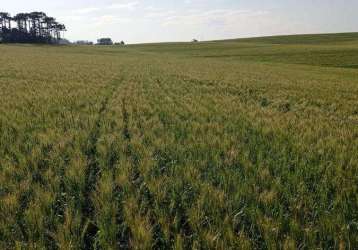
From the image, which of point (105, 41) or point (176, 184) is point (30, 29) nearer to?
point (105, 41)

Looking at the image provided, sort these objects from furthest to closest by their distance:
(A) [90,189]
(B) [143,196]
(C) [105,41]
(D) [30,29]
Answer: (C) [105,41] < (D) [30,29] < (A) [90,189] < (B) [143,196]

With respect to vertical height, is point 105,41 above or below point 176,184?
above

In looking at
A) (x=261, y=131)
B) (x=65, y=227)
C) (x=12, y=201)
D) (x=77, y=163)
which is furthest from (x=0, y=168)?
Result: (x=261, y=131)

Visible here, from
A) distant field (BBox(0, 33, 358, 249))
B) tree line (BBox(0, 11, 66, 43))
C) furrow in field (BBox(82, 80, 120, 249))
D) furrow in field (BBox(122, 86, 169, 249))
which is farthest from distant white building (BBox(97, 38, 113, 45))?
furrow in field (BBox(122, 86, 169, 249))

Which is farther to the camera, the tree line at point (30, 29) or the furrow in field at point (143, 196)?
the tree line at point (30, 29)

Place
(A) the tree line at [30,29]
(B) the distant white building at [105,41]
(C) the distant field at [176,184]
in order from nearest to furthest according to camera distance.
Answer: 1. (C) the distant field at [176,184]
2. (A) the tree line at [30,29]
3. (B) the distant white building at [105,41]

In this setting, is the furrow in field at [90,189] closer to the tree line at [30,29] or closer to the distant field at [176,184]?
the distant field at [176,184]

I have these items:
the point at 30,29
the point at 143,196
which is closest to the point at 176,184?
the point at 143,196

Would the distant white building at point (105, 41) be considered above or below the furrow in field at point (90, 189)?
above

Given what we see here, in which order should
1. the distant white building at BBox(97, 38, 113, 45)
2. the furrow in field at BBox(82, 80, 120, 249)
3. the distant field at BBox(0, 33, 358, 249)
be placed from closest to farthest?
the distant field at BBox(0, 33, 358, 249) → the furrow in field at BBox(82, 80, 120, 249) → the distant white building at BBox(97, 38, 113, 45)

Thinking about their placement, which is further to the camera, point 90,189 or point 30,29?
point 30,29

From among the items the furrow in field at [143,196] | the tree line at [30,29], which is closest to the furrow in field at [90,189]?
the furrow in field at [143,196]

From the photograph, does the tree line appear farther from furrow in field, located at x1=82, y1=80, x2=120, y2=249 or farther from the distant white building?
furrow in field, located at x1=82, y1=80, x2=120, y2=249

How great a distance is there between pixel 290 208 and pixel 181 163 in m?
1.97
